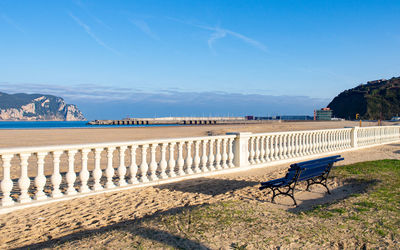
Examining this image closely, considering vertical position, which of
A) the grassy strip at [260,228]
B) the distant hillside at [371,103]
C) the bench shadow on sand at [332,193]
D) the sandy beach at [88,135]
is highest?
the distant hillside at [371,103]

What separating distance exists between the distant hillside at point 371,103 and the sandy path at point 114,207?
5104 inches

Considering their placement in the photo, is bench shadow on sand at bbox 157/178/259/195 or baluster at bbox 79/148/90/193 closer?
baluster at bbox 79/148/90/193

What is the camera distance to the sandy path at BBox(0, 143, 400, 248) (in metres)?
4.35

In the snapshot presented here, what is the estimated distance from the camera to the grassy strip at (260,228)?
3584 millimetres

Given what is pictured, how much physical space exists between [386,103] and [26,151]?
492 ft

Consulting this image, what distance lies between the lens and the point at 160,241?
360 centimetres

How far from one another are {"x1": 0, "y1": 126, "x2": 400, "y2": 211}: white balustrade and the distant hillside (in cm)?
12221

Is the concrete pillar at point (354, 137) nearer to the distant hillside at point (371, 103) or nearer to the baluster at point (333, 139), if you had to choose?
the baluster at point (333, 139)

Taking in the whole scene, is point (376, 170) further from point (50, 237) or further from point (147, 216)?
point (50, 237)

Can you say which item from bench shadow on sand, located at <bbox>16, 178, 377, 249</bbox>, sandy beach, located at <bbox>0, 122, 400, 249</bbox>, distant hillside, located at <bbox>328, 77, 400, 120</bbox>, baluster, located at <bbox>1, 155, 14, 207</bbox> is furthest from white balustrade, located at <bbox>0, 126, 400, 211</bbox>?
distant hillside, located at <bbox>328, 77, 400, 120</bbox>

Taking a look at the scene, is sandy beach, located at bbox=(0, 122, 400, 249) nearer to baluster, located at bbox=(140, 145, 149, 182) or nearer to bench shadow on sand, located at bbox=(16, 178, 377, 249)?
bench shadow on sand, located at bbox=(16, 178, 377, 249)

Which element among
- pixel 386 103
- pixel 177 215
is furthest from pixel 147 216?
pixel 386 103

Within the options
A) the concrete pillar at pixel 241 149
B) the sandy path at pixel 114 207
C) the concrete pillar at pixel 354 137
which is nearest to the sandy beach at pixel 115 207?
the sandy path at pixel 114 207

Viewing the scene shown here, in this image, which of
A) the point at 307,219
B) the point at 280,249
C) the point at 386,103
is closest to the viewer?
the point at 280,249
